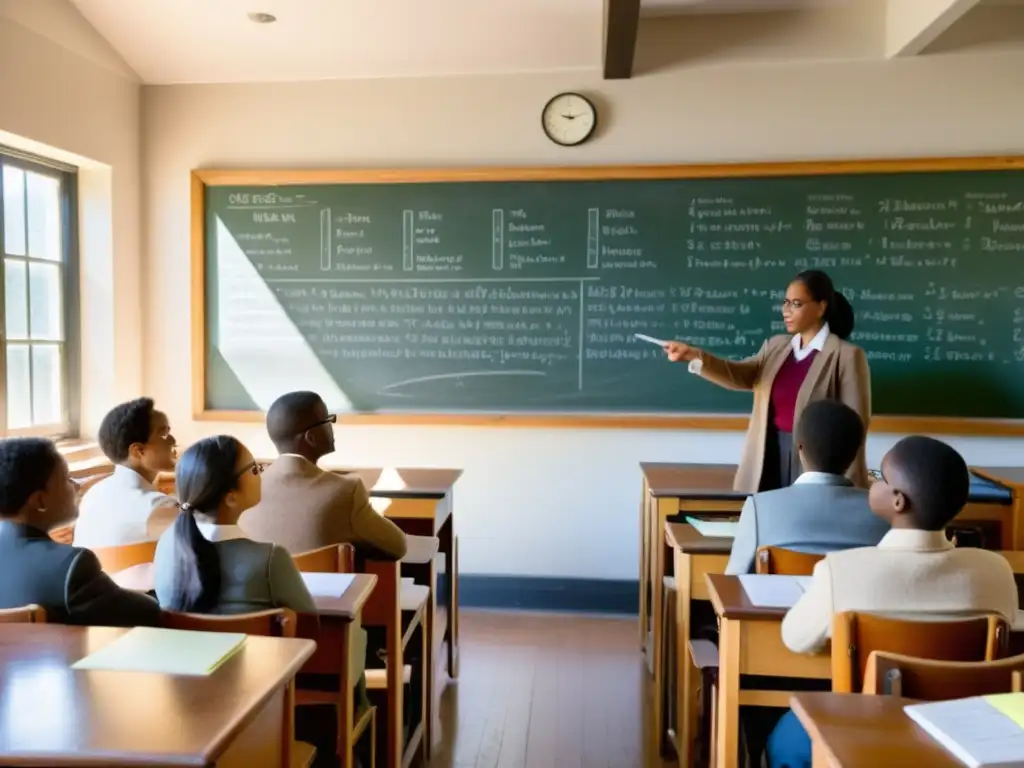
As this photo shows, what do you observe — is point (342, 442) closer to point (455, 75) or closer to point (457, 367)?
point (457, 367)

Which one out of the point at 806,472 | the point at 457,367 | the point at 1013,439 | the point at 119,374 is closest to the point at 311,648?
the point at 806,472

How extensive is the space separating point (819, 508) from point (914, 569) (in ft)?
1.54

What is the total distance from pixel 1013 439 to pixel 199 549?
371 centimetres

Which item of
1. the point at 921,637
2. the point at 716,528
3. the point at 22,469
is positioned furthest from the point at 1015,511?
the point at 22,469

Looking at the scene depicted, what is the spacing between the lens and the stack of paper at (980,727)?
40.7 inches

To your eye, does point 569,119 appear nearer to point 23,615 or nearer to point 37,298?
point 37,298

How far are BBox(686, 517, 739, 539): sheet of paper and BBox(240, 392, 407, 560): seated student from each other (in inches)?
35.0

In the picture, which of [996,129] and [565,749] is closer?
[565,749]

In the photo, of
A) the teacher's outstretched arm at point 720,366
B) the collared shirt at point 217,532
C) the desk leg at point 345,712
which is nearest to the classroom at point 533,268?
→ the teacher's outstretched arm at point 720,366

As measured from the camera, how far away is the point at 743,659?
5.73 ft

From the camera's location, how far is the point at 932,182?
3.72 m

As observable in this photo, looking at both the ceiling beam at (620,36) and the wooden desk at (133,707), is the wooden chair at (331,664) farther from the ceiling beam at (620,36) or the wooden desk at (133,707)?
the ceiling beam at (620,36)

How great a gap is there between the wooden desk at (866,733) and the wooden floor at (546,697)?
145 centimetres

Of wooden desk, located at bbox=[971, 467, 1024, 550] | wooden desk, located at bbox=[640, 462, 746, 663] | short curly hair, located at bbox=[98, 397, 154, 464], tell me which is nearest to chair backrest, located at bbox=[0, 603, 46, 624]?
short curly hair, located at bbox=[98, 397, 154, 464]
